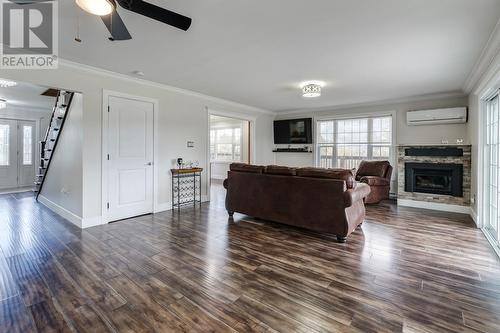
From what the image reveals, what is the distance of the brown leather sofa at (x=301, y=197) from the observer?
332 cm

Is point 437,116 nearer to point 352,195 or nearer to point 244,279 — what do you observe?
point 352,195

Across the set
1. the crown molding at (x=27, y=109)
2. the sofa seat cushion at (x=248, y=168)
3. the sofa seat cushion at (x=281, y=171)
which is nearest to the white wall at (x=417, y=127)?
the sofa seat cushion at (x=281, y=171)

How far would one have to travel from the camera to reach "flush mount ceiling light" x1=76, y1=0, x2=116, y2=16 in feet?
A: 5.19

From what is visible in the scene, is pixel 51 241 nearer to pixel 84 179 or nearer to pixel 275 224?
pixel 84 179

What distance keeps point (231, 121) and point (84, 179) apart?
248 inches

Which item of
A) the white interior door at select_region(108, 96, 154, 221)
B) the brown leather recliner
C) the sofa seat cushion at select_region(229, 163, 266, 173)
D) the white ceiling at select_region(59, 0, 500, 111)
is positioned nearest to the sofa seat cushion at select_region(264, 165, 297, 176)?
the sofa seat cushion at select_region(229, 163, 266, 173)

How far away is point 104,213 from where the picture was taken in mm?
4160

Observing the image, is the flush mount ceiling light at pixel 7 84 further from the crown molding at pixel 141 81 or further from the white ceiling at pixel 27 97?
the crown molding at pixel 141 81

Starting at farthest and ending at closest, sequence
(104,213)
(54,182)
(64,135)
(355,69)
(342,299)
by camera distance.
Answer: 1. (54,182)
2. (64,135)
3. (104,213)
4. (355,69)
5. (342,299)

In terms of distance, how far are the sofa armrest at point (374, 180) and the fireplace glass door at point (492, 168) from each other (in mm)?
1878

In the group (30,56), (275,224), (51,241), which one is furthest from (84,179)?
(275,224)

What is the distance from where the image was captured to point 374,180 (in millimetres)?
5535

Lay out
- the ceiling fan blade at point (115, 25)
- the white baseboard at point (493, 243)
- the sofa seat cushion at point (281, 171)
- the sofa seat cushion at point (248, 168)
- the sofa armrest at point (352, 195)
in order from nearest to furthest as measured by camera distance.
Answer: the ceiling fan blade at point (115, 25)
the white baseboard at point (493, 243)
the sofa armrest at point (352, 195)
the sofa seat cushion at point (281, 171)
the sofa seat cushion at point (248, 168)

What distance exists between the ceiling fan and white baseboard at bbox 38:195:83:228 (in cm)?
320
